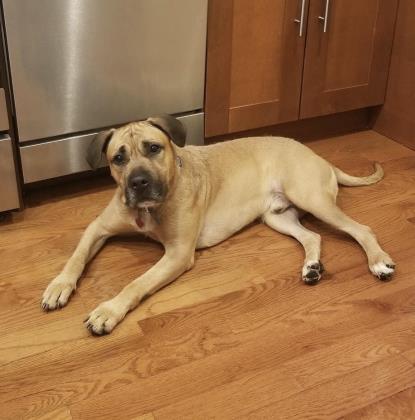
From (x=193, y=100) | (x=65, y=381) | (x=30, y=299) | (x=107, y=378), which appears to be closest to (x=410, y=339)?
(x=107, y=378)

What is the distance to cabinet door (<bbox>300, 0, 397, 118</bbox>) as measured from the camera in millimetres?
3195

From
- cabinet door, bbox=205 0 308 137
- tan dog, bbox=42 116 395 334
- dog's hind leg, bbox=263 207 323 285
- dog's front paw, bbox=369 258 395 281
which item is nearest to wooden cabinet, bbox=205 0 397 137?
cabinet door, bbox=205 0 308 137

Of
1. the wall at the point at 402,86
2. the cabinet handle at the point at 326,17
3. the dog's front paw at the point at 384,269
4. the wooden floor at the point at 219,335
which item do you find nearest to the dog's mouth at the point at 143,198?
the wooden floor at the point at 219,335

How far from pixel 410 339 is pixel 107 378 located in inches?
39.5

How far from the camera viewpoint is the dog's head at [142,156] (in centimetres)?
218

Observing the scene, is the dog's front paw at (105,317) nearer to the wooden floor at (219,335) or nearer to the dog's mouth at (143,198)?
the wooden floor at (219,335)

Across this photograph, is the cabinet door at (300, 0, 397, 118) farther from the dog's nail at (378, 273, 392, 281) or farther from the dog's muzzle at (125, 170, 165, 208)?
the dog's muzzle at (125, 170, 165, 208)

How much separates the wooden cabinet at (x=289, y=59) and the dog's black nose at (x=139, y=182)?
1010 mm

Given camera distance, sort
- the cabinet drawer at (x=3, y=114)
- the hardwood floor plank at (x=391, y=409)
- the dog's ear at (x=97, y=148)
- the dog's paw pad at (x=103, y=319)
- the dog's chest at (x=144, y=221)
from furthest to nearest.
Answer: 1. the cabinet drawer at (x=3, y=114)
2. the dog's chest at (x=144, y=221)
3. the dog's ear at (x=97, y=148)
4. the dog's paw pad at (x=103, y=319)
5. the hardwood floor plank at (x=391, y=409)

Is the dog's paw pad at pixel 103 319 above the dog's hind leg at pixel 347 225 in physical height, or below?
below

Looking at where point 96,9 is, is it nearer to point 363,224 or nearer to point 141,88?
point 141,88

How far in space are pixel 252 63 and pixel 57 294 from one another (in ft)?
5.20

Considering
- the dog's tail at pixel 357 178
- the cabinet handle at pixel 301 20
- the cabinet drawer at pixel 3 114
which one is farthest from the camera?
the cabinet handle at pixel 301 20

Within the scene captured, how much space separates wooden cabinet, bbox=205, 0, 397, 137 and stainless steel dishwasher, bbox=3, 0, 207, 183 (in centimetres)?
14
